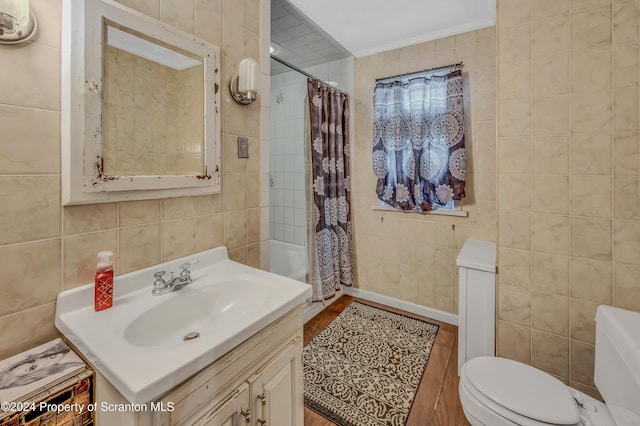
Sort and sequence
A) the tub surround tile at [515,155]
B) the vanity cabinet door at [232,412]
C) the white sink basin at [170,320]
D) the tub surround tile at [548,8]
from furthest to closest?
the tub surround tile at [515,155] < the tub surround tile at [548,8] < the vanity cabinet door at [232,412] < the white sink basin at [170,320]

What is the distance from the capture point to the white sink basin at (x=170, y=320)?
648mm

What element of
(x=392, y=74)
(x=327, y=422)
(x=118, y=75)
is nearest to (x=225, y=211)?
(x=118, y=75)

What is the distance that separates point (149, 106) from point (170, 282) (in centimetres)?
67

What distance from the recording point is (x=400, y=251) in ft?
8.68

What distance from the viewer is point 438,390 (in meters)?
1.67

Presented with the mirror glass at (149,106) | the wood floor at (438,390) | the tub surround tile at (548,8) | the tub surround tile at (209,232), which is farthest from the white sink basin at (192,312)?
the tub surround tile at (548,8)

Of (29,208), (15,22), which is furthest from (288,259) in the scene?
(15,22)

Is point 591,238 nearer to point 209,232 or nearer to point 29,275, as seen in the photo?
point 209,232

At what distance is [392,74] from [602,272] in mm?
2102

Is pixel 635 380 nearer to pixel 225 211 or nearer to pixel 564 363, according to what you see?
pixel 564 363

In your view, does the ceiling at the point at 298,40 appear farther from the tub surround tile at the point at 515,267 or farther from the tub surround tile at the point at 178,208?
the tub surround tile at the point at 515,267

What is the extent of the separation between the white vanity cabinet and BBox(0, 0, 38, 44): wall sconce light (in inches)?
37.0

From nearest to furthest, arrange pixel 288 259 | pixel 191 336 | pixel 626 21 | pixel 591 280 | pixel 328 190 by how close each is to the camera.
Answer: pixel 191 336 → pixel 626 21 → pixel 591 280 → pixel 328 190 → pixel 288 259

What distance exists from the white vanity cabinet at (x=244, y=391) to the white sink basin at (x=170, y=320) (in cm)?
5
